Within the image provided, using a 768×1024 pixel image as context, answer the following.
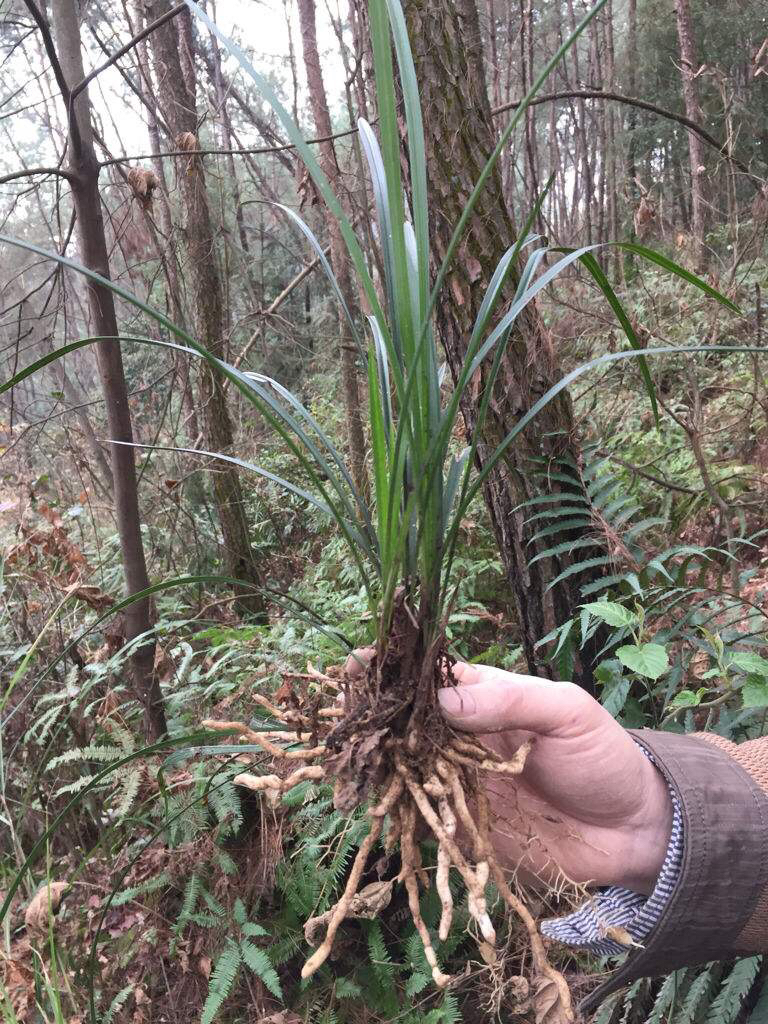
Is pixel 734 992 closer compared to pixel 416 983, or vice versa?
pixel 734 992

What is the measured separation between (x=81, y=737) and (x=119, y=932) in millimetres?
590

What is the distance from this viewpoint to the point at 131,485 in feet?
6.49

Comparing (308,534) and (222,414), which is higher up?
(222,414)

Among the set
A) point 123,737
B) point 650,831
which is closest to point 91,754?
point 123,737

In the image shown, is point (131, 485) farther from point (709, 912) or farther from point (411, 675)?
point (709, 912)

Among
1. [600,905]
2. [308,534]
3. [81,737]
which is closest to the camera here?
[600,905]

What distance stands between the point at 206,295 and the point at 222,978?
368 cm

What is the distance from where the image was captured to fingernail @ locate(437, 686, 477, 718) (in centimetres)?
96

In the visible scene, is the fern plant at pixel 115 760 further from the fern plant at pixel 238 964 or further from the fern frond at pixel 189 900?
the fern plant at pixel 238 964

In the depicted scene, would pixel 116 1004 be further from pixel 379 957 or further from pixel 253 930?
pixel 379 957

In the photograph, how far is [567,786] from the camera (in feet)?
3.58

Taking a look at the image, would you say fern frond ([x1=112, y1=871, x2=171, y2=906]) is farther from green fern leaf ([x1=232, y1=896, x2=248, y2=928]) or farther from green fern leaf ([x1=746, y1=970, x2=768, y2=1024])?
green fern leaf ([x1=746, y1=970, x2=768, y2=1024])

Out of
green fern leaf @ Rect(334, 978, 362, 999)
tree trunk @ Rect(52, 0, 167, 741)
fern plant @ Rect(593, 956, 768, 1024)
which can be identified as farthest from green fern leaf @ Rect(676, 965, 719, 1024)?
tree trunk @ Rect(52, 0, 167, 741)

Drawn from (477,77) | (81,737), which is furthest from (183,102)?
(81,737)
